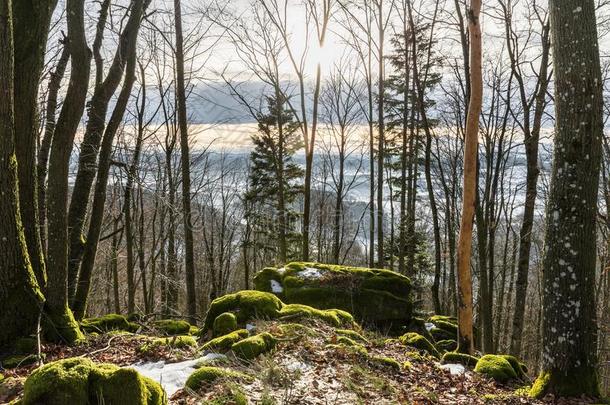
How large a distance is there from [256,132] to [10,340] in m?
21.4

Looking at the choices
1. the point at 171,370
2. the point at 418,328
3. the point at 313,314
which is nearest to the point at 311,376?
the point at 171,370

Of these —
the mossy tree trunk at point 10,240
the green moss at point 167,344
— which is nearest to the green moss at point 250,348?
the green moss at point 167,344

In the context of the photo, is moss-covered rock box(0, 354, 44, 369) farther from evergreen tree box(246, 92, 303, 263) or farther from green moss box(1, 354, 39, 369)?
evergreen tree box(246, 92, 303, 263)

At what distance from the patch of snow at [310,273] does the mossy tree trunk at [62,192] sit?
6.44 metres

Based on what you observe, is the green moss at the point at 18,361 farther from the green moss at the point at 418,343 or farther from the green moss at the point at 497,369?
the green moss at the point at 418,343

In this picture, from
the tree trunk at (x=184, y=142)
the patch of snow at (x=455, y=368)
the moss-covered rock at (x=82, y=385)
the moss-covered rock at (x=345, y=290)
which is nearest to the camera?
the moss-covered rock at (x=82, y=385)

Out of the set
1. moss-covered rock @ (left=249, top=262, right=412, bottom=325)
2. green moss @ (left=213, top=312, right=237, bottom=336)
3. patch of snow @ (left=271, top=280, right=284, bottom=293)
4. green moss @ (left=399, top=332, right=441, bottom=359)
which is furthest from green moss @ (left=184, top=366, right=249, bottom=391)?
patch of snow @ (left=271, top=280, right=284, bottom=293)

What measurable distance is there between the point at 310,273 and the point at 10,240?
307 inches

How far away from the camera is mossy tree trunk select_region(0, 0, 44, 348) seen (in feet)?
15.9

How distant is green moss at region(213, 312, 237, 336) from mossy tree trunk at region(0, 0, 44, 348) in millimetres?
2491

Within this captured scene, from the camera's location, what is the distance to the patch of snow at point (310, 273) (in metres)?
11.8

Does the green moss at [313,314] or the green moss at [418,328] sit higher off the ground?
the green moss at [313,314]

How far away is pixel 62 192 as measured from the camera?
6.24 meters

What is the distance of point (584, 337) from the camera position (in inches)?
211
